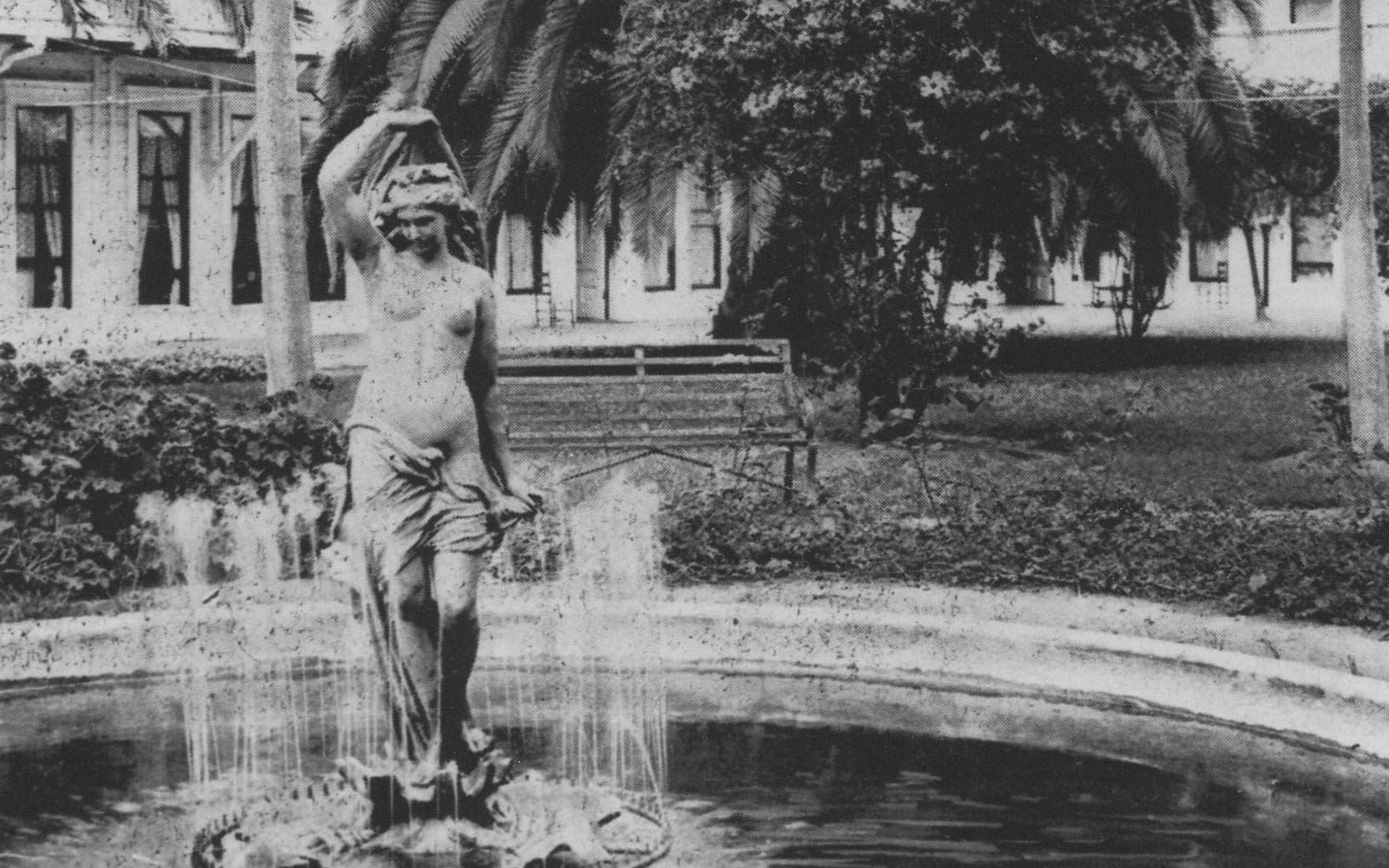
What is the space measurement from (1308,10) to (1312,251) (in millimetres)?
3466

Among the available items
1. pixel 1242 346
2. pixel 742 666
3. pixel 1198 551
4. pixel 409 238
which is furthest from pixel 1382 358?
pixel 1242 346

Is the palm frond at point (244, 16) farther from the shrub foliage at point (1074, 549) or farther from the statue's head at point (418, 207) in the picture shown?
the statue's head at point (418, 207)

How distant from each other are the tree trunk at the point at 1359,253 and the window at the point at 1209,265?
19745 millimetres

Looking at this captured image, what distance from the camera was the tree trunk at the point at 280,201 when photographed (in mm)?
13102

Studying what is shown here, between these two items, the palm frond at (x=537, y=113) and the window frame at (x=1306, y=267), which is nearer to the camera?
the palm frond at (x=537, y=113)

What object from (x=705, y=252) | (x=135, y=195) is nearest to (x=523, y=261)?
(x=705, y=252)

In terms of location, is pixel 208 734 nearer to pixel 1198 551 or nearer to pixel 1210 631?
pixel 1210 631

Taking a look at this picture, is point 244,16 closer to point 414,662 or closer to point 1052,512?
point 1052,512

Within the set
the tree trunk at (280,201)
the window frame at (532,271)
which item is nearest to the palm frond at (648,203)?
the tree trunk at (280,201)

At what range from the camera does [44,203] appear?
23.6 metres

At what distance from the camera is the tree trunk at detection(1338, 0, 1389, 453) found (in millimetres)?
13570

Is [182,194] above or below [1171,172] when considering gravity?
above

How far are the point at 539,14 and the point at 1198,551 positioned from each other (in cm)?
1158

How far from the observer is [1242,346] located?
80.6 feet
